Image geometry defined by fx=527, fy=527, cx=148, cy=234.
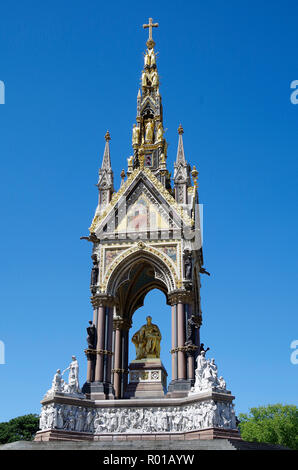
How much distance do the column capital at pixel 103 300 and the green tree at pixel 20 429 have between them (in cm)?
3309

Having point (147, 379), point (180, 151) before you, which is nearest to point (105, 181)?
point (180, 151)

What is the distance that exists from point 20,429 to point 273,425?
25108 mm

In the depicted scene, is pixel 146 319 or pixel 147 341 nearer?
pixel 147 341

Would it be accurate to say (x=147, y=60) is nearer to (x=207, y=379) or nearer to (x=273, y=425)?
(x=207, y=379)

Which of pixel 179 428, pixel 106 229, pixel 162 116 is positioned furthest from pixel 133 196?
pixel 179 428

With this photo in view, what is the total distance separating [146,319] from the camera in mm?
26938

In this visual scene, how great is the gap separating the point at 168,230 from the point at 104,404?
8681 mm

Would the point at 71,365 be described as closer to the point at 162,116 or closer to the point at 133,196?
the point at 133,196

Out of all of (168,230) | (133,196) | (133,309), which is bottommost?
(133,309)

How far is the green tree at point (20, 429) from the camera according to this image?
52.3 m

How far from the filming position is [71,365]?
23.1m

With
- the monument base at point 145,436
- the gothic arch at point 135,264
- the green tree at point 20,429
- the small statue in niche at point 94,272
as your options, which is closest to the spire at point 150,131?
the gothic arch at point 135,264

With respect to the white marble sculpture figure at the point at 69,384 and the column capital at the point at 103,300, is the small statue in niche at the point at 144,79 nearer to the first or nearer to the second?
the column capital at the point at 103,300
